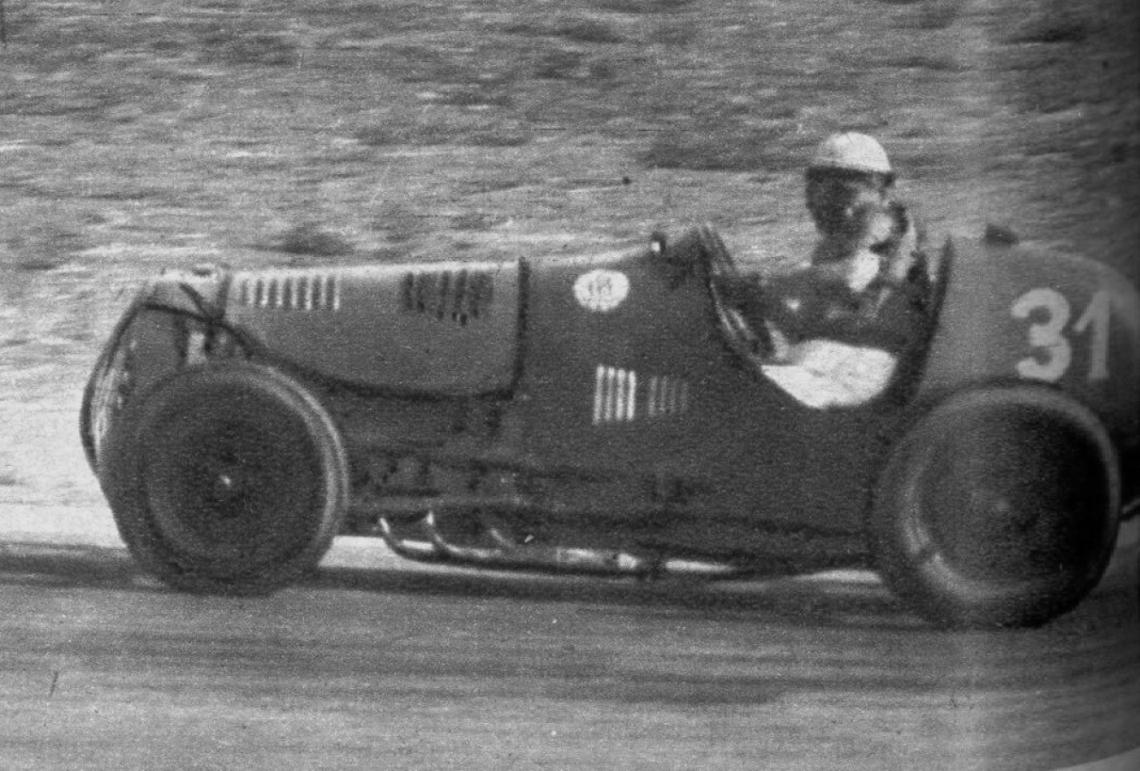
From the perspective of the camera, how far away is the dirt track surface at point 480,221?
3.74 m

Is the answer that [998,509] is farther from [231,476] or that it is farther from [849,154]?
[231,476]

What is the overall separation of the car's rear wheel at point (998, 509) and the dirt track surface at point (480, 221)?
12 cm

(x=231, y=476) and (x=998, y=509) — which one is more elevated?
(x=231, y=476)

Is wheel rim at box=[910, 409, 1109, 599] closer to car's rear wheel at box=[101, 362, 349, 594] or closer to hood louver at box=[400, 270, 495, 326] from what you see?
hood louver at box=[400, 270, 495, 326]

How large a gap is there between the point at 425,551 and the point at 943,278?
56.0 inches

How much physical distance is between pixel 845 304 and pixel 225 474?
5.07 feet

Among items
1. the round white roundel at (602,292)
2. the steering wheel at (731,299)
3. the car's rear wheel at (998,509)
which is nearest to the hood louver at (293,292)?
the round white roundel at (602,292)

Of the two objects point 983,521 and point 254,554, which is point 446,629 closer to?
point 254,554

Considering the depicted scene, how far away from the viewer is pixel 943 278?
3.83 metres

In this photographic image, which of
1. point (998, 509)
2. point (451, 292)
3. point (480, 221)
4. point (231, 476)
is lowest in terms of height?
point (998, 509)

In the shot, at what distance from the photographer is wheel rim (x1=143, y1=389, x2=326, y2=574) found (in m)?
3.76

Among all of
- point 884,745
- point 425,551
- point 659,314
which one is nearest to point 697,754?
point 884,745

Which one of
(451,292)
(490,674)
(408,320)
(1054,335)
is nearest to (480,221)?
(451,292)

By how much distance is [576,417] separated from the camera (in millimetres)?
3842
